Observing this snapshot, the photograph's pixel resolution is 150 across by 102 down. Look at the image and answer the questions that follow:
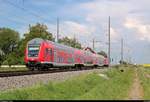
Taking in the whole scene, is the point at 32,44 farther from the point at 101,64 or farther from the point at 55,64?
the point at 101,64

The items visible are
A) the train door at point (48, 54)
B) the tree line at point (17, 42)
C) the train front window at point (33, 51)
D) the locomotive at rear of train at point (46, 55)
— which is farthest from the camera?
the tree line at point (17, 42)

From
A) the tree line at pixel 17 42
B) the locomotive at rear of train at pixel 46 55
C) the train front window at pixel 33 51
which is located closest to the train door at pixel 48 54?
the locomotive at rear of train at pixel 46 55

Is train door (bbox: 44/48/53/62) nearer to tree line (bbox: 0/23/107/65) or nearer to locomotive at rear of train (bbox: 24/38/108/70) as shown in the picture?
locomotive at rear of train (bbox: 24/38/108/70)

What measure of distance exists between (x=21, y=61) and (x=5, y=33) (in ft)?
209

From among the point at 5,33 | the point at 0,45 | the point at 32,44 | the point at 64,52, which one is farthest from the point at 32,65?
the point at 5,33

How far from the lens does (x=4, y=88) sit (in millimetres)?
22156

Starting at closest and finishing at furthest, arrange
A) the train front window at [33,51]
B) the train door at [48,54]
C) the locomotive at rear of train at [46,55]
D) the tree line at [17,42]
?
the locomotive at rear of train at [46,55], the train front window at [33,51], the train door at [48,54], the tree line at [17,42]

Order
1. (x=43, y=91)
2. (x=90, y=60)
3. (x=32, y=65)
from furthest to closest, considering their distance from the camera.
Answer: (x=90, y=60), (x=32, y=65), (x=43, y=91)

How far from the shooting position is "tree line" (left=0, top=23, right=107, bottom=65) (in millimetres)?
103494

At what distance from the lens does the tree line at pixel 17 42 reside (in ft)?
340

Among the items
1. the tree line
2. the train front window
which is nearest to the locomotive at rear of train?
the train front window

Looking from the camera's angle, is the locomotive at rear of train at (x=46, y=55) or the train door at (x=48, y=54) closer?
the locomotive at rear of train at (x=46, y=55)

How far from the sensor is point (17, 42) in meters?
155

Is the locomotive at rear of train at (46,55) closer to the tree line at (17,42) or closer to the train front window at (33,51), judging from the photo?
the train front window at (33,51)
